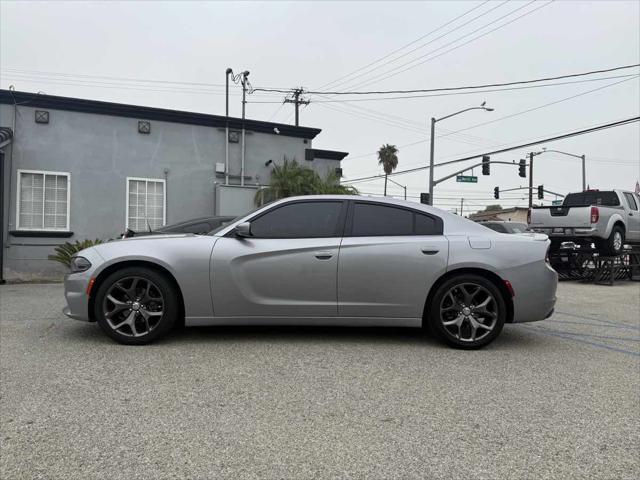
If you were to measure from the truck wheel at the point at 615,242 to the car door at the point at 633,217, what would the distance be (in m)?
0.54

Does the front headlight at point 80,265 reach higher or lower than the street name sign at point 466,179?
lower

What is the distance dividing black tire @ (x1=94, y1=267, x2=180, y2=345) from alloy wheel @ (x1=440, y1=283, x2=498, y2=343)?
8.59ft

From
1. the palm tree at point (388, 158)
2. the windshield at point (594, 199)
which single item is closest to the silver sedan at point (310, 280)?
the windshield at point (594, 199)

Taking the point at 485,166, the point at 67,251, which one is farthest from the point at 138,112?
the point at 485,166

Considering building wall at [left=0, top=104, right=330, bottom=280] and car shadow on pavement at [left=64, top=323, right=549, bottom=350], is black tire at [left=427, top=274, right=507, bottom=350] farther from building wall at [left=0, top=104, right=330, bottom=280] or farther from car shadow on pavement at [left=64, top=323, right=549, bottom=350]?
building wall at [left=0, top=104, right=330, bottom=280]

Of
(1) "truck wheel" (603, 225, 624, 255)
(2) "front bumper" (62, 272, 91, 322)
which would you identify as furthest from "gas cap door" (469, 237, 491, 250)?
(1) "truck wheel" (603, 225, 624, 255)

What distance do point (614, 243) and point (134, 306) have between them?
12351mm

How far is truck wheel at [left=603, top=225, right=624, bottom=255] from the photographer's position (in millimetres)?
12555

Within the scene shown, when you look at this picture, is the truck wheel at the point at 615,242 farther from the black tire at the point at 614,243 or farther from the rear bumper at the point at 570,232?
the rear bumper at the point at 570,232

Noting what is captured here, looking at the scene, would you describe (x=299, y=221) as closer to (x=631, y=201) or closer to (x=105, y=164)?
(x=105, y=164)

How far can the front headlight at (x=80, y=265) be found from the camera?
4652mm

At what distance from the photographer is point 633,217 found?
13.3 m

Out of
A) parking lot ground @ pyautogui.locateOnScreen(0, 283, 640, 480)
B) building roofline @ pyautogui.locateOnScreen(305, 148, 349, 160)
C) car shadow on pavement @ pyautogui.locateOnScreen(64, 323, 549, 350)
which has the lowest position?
parking lot ground @ pyautogui.locateOnScreen(0, 283, 640, 480)

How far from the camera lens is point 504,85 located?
18.2 m
